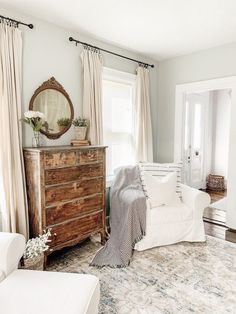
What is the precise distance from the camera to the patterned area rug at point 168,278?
76.7 inches

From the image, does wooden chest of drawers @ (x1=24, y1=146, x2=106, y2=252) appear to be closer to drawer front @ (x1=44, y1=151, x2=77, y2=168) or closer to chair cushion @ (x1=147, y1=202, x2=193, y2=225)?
drawer front @ (x1=44, y1=151, x2=77, y2=168)

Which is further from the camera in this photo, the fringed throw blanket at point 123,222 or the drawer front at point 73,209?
the fringed throw blanket at point 123,222

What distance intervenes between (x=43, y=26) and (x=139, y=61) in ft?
5.48

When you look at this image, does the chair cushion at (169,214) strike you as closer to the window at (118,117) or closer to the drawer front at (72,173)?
the drawer front at (72,173)

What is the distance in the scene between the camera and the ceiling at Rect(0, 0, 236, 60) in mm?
2365

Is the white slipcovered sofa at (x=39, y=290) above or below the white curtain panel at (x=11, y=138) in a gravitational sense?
below

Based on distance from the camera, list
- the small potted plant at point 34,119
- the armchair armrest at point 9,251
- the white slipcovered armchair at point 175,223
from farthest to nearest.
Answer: the white slipcovered armchair at point 175,223, the small potted plant at point 34,119, the armchair armrest at point 9,251

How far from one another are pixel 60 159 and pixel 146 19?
1.79m

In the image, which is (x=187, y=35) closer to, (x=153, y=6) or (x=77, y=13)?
(x=153, y=6)

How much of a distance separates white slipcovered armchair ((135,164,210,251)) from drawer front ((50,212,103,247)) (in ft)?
1.79

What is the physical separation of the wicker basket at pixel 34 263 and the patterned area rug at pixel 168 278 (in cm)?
24

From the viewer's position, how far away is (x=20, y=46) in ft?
8.21

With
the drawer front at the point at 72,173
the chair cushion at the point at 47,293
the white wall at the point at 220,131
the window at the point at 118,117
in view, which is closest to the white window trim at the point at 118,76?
the window at the point at 118,117

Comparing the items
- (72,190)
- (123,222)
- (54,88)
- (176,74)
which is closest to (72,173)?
(72,190)
